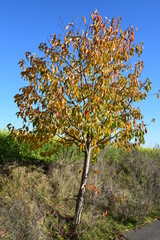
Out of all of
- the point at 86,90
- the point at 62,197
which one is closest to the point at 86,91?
the point at 86,90

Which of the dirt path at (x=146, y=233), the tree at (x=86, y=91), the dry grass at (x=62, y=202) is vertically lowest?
the dirt path at (x=146, y=233)

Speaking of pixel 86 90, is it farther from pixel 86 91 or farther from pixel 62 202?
pixel 62 202

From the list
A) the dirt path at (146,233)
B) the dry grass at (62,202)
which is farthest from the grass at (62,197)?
the dirt path at (146,233)

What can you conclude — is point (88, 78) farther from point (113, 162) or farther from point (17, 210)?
point (113, 162)

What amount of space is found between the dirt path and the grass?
22 centimetres

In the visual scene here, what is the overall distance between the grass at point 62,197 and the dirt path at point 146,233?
0.22m

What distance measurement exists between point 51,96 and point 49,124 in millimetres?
787

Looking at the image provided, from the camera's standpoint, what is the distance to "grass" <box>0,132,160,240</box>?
572 centimetres

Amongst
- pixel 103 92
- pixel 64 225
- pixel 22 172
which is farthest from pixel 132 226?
pixel 103 92

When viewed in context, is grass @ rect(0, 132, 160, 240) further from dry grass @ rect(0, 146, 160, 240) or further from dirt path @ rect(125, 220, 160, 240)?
dirt path @ rect(125, 220, 160, 240)

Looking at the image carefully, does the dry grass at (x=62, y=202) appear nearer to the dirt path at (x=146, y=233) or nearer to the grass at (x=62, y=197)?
the grass at (x=62, y=197)

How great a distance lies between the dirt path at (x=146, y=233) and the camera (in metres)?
7.06

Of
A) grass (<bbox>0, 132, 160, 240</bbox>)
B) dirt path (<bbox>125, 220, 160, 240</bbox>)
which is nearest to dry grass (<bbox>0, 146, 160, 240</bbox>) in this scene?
grass (<bbox>0, 132, 160, 240</bbox>)

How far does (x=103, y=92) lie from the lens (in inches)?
233
